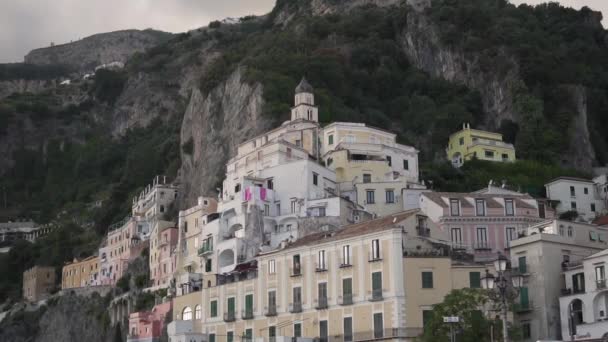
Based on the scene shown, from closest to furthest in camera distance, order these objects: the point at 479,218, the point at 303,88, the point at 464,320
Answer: the point at 464,320 → the point at 479,218 → the point at 303,88

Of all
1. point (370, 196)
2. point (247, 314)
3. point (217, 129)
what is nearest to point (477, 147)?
point (370, 196)

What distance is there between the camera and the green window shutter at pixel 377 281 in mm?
59188

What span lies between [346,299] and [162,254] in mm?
42655

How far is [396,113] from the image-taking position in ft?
397

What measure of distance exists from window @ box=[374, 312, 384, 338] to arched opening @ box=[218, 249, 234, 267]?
2404cm

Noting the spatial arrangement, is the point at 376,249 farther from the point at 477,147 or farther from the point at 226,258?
the point at 477,147

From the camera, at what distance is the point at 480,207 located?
72.9m

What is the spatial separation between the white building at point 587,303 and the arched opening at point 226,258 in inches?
1210

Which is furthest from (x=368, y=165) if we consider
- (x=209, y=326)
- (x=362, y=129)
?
(x=209, y=326)

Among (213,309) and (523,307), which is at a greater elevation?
(213,309)

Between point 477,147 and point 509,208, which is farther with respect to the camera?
point 477,147

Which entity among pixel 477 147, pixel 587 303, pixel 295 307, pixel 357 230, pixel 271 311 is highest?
pixel 477 147

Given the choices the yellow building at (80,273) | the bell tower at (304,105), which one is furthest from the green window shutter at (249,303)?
the yellow building at (80,273)

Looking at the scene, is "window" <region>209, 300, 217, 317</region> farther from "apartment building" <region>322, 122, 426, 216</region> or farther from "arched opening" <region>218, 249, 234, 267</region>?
"apartment building" <region>322, 122, 426, 216</region>
